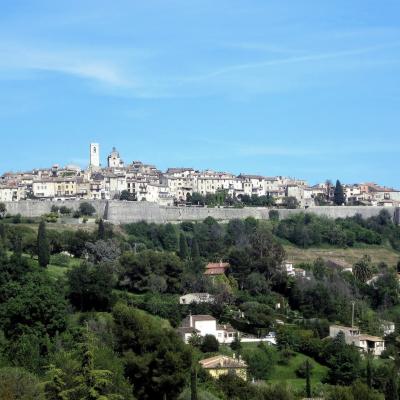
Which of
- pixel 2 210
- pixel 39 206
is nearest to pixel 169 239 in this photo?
pixel 2 210

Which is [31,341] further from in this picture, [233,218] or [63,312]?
[233,218]

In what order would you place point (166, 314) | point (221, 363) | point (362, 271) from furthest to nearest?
1. point (362, 271)
2. point (166, 314)
3. point (221, 363)

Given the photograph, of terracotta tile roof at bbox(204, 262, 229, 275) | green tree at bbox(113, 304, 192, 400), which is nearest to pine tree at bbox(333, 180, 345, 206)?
terracotta tile roof at bbox(204, 262, 229, 275)

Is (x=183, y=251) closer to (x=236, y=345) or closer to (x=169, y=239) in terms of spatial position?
(x=169, y=239)

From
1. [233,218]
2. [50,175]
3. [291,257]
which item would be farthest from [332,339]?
[50,175]

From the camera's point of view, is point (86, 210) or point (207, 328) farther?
point (86, 210)

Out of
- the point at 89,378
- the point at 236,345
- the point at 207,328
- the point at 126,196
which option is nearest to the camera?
the point at 89,378
